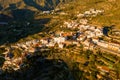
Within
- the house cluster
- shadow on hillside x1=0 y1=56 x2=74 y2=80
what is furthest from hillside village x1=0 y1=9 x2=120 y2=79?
the house cluster

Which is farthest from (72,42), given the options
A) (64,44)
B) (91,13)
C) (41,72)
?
(91,13)

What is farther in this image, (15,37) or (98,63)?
(15,37)

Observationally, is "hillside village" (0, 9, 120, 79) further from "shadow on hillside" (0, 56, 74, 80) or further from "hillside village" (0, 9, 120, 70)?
"shadow on hillside" (0, 56, 74, 80)

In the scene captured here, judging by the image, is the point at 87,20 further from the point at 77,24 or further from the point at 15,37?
the point at 15,37

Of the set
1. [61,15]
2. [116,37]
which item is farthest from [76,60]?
[61,15]

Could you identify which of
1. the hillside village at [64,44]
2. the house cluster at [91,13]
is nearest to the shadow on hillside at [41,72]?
the hillside village at [64,44]

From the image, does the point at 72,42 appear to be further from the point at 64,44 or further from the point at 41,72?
the point at 41,72

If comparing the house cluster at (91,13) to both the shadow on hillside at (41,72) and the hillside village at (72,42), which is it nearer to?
the hillside village at (72,42)

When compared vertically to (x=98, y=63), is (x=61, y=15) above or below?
above
